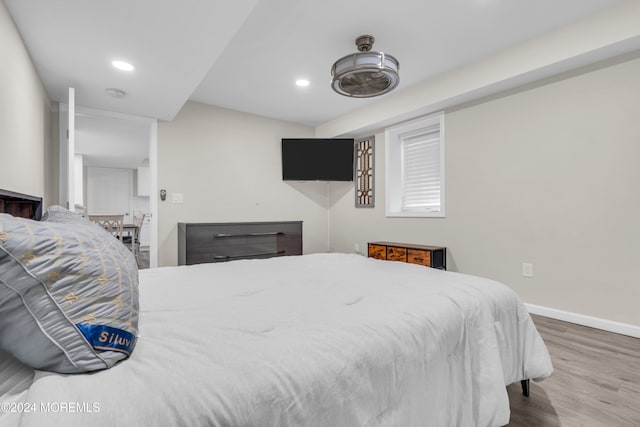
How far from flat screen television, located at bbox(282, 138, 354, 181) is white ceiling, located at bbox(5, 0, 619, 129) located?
Answer: 4.39 feet

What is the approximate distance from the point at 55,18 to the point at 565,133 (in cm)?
393

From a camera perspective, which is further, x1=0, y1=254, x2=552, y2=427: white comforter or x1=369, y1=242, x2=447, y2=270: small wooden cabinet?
x1=369, y1=242, x2=447, y2=270: small wooden cabinet

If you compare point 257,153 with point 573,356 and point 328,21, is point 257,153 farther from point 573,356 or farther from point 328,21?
point 573,356

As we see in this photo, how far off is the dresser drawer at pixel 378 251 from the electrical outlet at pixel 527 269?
1447 mm

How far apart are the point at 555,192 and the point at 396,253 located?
167 cm

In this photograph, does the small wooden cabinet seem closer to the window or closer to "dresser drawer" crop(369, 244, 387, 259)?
"dresser drawer" crop(369, 244, 387, 259)

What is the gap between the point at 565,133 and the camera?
276 centimetres

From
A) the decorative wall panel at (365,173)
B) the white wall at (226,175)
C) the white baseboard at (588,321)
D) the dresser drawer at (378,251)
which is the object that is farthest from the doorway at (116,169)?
the white baseboard at (588,321)

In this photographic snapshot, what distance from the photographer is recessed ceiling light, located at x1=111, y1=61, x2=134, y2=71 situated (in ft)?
7.97

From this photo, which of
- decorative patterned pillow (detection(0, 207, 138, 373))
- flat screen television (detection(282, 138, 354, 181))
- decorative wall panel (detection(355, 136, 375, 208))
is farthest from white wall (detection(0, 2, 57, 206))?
decorative wall panel (detection(355, 136, 375, 208))

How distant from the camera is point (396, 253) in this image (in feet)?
12.3

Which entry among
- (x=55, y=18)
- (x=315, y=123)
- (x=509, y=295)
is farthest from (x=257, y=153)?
(x=509, y=295)

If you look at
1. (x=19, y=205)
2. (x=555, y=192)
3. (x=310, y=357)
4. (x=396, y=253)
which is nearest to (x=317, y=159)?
(x=396, y=253)

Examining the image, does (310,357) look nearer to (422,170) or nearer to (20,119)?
(20,119)
